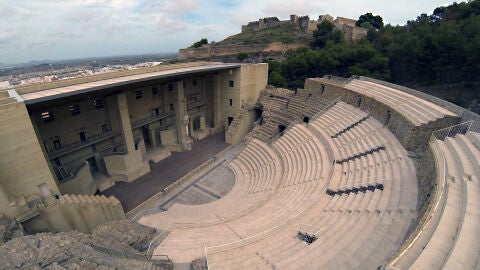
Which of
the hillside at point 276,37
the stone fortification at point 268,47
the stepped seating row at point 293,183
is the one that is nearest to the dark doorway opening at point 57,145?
the stepped seating row at point 293,183

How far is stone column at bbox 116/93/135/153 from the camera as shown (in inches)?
711


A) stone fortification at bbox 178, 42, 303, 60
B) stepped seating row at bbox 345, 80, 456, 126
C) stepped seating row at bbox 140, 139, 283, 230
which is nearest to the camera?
stepped seating row at bbox 345, 80, 456, 126

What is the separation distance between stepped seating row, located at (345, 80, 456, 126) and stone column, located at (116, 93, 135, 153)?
18279mm

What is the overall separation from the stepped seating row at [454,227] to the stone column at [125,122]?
734 inches

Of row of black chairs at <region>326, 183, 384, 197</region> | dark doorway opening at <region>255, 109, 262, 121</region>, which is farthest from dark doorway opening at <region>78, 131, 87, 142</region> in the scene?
row of black chairs at <region>326, 183, 384, 197</region>

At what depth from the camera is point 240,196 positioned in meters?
16.4

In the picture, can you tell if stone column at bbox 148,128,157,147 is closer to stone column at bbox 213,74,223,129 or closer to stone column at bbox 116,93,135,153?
stone column at bbox 116,93,135,153

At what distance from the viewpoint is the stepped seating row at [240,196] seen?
1358 cm

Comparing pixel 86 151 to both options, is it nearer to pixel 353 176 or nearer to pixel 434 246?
pixel 353 176

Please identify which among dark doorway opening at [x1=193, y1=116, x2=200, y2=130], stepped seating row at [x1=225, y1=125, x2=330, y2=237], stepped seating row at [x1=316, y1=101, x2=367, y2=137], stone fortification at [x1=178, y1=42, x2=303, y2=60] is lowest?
dark doorway opening at [x1=193, y1=116, x2=200, y2=130]

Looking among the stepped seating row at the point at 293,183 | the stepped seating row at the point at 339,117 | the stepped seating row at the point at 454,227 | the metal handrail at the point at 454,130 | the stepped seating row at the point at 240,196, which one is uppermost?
the metal handrail at the point at 454,130

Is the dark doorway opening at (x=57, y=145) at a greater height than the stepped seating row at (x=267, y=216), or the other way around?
the dark doorway opening at (x=57, y=145)

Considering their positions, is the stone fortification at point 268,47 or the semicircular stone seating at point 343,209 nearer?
the semicircular stone seating at point 343,209

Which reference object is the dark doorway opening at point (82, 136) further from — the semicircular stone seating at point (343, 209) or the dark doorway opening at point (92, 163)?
the semicircular stone seating at point (343, 209)
